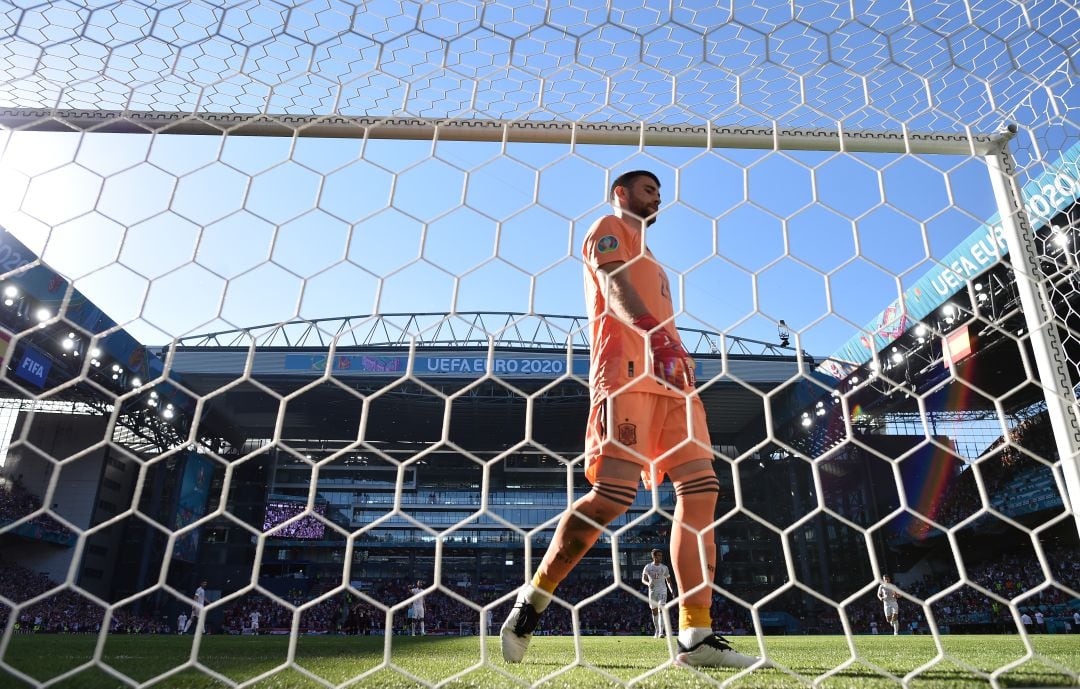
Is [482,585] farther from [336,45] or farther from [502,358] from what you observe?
[336,45]

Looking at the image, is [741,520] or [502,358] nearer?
[502,358]

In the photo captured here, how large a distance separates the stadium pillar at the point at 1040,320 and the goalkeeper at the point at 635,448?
0.66m

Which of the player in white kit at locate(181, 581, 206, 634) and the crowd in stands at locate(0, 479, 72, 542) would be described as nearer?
the player in white kit at locate(181, 581, 206, 634)

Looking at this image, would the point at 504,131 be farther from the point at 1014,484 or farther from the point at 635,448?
the point at 1014,484

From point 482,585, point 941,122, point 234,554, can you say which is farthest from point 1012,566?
point 234,554

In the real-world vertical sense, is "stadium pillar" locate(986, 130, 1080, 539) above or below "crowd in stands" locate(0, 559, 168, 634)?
above

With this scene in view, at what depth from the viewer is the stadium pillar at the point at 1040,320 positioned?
123 centimetres

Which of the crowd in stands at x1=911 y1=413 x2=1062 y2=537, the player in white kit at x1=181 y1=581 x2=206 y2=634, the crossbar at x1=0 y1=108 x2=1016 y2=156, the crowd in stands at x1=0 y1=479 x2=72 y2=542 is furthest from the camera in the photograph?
the crowd in stands at x1=0 y1=479 x2=72 y2=542

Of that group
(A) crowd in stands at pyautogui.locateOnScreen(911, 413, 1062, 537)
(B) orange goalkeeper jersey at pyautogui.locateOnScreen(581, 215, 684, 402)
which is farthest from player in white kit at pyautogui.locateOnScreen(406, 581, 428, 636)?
(A) crowd in stands at pyautogui.locateOnScreen(911, 413, 1062, 537)

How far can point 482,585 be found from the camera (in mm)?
19297

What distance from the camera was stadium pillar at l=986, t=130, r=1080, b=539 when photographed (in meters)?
1.23

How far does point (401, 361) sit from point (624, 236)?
1566 centimetres

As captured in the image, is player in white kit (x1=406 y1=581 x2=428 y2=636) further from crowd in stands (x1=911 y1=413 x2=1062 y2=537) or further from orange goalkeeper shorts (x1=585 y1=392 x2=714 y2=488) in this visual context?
crowd in stands (x1=911 y1=413 x2=1062 y2=537)

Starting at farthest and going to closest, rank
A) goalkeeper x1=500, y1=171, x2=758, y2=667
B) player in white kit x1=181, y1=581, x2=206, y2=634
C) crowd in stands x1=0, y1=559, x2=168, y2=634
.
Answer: crowd in stands x1=0, y1=559, x2=168, y2=634 < goalkeeper x1=500, y1=171, x2=758, y2=667 < player in white kit x1=181, y1=581, x2=206, y2=634
